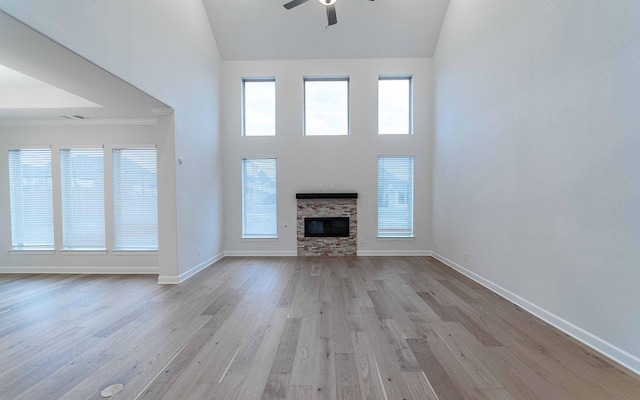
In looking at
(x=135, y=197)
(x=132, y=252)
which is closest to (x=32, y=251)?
(x=132, y=252)

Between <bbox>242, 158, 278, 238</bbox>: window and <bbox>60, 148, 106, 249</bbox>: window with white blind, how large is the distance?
2.68 metres

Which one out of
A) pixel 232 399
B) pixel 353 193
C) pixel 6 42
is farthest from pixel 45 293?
pixel 353 193

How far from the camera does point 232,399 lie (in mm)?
1779

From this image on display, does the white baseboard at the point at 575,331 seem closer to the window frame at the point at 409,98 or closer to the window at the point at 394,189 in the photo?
the window at the point at 394,189

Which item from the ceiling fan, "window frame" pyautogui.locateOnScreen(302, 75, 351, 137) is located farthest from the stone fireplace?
the ceiling fan

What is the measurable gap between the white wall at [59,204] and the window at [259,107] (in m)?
2.18

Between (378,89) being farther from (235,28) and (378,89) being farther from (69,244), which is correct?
(69,244)

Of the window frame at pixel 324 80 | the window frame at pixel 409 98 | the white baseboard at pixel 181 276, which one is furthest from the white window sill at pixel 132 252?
the window frame at pixel 409 98

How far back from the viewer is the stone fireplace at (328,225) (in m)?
6.33

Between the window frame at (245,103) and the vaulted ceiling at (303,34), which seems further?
the window frame at (245,103)

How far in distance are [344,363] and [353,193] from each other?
14.6ft

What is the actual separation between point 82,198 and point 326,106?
5287 mm

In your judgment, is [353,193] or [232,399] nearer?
[232,399]

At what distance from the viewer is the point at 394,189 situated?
6.43 m
